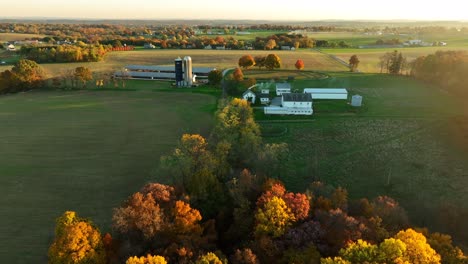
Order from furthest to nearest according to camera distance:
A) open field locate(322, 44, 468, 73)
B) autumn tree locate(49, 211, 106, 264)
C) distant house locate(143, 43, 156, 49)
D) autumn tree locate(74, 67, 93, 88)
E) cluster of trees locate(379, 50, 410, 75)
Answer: distant house locate(143, 43, 156, 49), open field locate(322, 44, 468, 73), cluster of trees locate(379, 50, 410, 75), autumn tree locate(74, 67, 93, 88), autumn tree locate(49, 211, 106, 264)

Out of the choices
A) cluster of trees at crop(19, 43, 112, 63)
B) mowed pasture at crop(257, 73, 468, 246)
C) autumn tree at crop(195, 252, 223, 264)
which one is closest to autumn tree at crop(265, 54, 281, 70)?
mowed pasture at crop(257, 73, 468, 246)

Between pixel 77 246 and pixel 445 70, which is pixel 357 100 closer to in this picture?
pixel 445 70

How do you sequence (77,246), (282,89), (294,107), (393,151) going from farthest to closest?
(282,89)
(294,107)
(393,151)
(77,246)

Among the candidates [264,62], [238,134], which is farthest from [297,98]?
[264,62]

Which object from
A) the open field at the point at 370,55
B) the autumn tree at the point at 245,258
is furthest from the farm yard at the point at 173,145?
the open field at the point at 370,55

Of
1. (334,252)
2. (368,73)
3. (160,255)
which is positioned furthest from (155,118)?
(368,73)

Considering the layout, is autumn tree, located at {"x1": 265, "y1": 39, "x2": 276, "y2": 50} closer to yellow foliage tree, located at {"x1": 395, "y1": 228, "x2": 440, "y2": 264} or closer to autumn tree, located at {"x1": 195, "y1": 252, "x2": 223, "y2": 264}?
yellow foliage tree, located at {"x1": 395, "y1": 228, "x2": 440, "y2": 264}

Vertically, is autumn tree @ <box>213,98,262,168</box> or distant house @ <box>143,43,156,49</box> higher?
distant house @ <box>143,43,156,49</box>

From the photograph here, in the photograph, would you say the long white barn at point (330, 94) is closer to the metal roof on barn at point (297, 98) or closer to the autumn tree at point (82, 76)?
the metal roof on barn at point (297, 98)
